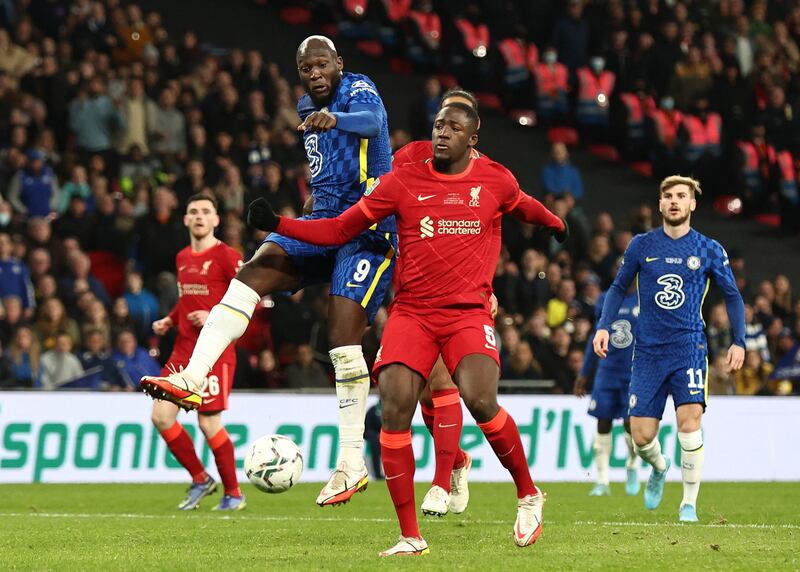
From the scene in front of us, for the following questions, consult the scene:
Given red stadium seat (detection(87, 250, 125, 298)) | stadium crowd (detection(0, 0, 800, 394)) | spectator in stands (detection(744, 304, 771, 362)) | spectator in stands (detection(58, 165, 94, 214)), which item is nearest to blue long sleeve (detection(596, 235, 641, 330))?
stadium crowd (detection(0, 0, 800, 394))

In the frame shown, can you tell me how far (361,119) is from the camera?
909 centimetres

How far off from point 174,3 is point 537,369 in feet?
38.1

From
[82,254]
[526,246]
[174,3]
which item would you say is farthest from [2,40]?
[526,246]

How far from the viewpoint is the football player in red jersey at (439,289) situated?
8.14 meters

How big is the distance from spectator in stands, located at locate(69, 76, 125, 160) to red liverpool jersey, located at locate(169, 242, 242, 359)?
317 inches

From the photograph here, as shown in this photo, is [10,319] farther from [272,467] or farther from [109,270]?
[272,467]

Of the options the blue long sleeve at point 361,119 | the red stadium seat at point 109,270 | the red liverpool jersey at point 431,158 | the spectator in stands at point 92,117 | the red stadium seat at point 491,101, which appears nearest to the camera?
the red liverpool jersey at point 431,158

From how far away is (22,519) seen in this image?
441 inches

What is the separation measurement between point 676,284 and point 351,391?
3163mm

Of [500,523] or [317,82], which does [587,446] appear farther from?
[317,82]

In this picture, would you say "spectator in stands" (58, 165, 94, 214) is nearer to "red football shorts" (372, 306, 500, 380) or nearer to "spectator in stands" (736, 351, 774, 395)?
"spectator in stands" (736, 351, 774, 395)

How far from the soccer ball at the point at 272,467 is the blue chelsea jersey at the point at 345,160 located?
5.24ft

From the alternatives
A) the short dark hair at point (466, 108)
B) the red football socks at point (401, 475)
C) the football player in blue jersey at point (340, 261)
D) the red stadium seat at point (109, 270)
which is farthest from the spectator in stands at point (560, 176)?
the red football socks at point (401, 475)

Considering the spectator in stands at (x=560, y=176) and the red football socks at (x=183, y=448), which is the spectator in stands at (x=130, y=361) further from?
the spectator in stands at (x=560, y=176)
